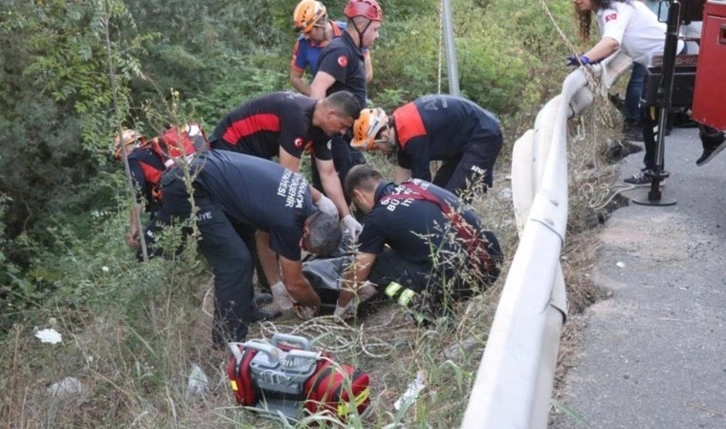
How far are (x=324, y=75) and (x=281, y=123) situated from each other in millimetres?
894

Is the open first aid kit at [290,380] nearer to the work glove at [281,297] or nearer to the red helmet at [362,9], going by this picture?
the work glove at [281,297]

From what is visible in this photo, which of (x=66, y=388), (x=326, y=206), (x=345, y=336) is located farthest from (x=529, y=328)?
(x=326, y=206)

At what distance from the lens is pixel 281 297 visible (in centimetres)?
598

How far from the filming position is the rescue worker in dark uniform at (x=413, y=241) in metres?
4.58

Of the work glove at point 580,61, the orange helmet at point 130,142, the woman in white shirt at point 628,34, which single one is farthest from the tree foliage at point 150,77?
the work glove at point 580,61

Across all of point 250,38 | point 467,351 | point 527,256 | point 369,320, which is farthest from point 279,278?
point 250,38

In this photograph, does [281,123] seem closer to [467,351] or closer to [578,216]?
[578,216]

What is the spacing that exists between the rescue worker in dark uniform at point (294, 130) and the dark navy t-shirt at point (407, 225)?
102 cm

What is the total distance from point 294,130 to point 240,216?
36.9 inches

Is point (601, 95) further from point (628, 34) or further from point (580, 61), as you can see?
point (628, 34)

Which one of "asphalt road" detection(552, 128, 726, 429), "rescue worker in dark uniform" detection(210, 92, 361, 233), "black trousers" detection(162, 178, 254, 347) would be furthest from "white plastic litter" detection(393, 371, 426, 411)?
"rescue worker in dark uniform" detection(210, 92, 361, 233)

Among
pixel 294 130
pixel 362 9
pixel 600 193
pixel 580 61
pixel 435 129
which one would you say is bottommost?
pixel 600 193

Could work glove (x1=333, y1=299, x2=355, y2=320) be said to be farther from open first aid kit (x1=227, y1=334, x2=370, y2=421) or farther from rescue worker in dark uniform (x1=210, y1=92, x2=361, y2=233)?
open first aid kit (x1=227, y1=334, x2=370, y2=421)

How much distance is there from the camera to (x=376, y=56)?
11.1m
